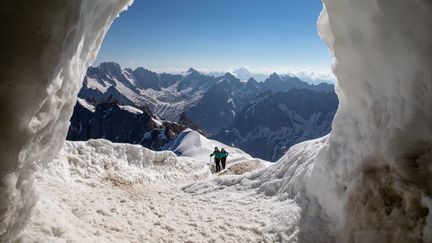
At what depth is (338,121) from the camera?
1145cm

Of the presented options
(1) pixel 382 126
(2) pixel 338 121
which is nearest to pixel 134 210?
(2) pixel 338 121

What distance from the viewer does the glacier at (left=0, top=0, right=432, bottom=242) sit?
230 inches

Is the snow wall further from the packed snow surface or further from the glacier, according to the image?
the packed snow surface

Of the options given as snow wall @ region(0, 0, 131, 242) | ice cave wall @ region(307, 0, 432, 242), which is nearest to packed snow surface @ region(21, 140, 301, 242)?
snow wall @ region(0, 0, 131, 242)

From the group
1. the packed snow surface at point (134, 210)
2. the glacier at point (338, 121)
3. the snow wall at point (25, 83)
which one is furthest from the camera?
the packed snow surface at point (134, 210)

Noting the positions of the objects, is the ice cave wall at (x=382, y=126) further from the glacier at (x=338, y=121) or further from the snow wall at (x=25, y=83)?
the snow wall at (x=25, y=83)

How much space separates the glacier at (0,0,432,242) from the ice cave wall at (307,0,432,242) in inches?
1.0

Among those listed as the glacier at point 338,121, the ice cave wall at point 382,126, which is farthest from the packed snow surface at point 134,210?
the ice cave wall at point 382,126

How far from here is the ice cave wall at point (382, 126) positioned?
6.77 m

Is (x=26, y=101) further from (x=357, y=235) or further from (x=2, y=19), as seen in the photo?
(x=357, y=235)

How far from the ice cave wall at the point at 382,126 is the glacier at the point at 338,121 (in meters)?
0.03

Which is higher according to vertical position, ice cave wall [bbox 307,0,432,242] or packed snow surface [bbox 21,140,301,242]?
ice cave wall [bbox 307,0,432,242]

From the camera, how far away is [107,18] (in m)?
10.6

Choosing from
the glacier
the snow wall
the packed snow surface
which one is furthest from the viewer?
the packed snow surface
